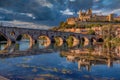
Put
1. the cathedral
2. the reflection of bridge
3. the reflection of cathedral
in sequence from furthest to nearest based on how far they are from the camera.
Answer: the cathedral < the reflection of bridge < the reflection of cathedral

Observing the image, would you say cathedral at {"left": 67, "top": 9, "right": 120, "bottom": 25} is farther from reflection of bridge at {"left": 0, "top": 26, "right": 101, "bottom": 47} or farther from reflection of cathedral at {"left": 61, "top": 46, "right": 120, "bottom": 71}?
reflection of cathedral at {"left": 61, "top": 46, "right": 120, "bottom": 71}

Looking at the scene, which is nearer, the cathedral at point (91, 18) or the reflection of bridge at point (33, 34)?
the reflection of bridge at point (33, 34)

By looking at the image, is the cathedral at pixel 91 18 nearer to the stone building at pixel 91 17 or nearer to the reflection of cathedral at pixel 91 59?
the stone building at pixel 91 17

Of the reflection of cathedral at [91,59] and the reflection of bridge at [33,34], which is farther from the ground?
the reflection of bridge at [33,34]

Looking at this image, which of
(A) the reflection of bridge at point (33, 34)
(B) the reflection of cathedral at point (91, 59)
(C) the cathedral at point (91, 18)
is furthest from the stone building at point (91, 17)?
(B) the reflection of cathedral at point (91, 59)

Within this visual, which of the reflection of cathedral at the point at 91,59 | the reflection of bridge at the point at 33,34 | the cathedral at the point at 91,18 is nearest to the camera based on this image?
the reflection of cathedral at the point at 91,59

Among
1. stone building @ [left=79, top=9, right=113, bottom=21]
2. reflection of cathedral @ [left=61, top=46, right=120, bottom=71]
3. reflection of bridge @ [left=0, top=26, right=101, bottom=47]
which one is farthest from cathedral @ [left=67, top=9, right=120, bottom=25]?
reflection of cathedral @ [left=61, top=46, right=120, bottom=71]

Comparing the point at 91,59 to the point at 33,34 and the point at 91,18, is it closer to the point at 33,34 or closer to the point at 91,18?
the point at 33,34

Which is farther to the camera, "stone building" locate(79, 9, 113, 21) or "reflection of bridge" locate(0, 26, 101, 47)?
"stone building" locate(79, 9, 113, 21)

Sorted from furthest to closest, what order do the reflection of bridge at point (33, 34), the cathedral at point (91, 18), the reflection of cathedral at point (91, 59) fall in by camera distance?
the cathedral at point (91, 18) < the reflection of bridge at point (33, 34) < the reflection of cathedral at point (91, 59)

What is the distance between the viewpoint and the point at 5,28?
43969 mm

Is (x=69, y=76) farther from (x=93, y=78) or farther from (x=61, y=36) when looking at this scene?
(x=61, y=36)

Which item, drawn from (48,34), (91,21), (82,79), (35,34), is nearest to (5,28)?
(35,34)

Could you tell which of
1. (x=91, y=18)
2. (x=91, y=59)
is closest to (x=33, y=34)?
(x=91, y=59)
